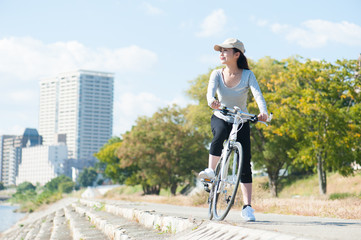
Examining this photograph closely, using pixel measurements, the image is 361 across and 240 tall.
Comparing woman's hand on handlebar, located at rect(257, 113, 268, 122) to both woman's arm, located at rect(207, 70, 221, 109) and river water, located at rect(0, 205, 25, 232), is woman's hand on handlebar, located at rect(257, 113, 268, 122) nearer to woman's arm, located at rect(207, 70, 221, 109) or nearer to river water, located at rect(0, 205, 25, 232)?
woman's arm, located at rect(207, 70, 221, 109)

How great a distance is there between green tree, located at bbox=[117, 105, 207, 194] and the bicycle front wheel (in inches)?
1196

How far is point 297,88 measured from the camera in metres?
22.5

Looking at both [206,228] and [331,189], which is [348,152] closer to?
[331,189]

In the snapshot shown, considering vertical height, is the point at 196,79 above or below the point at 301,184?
above

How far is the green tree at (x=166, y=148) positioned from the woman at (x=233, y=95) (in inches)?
1190

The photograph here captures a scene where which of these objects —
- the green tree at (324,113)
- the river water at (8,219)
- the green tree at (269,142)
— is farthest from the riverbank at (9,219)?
the green tree at (324,113)

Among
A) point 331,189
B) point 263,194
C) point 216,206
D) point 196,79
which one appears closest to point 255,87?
point 216,206

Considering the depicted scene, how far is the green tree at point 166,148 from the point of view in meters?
36.4

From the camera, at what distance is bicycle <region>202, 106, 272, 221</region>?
4.64 meters

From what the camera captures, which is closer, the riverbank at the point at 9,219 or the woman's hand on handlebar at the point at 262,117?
the woman's hand on handlebar at the point at 262,117

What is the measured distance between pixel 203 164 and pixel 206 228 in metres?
32.7

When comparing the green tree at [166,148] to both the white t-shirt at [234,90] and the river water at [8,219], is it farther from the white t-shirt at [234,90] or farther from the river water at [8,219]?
the white t-shirt at [234,90]

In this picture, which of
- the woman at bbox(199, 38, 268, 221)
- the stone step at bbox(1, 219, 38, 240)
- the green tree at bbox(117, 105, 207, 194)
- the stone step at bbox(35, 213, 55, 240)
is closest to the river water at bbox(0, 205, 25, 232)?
the green tree at bbox(117, 105, 207, 194)

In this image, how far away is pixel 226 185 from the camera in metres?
4.77
